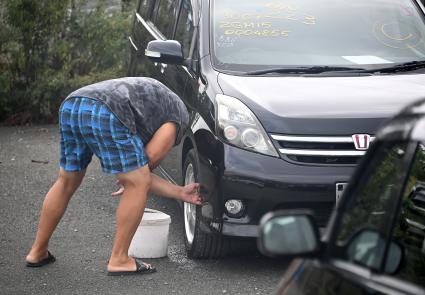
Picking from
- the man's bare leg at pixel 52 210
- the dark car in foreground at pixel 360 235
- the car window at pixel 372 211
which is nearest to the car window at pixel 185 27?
the man's bare leg at pixel 52 210

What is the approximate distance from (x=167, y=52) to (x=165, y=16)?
1.53 metres

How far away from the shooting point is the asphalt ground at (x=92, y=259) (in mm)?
6730

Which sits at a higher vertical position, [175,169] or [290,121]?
[290,121]

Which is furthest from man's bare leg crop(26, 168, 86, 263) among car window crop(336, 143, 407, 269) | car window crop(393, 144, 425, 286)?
car window crop(336, 143, 407, 269)

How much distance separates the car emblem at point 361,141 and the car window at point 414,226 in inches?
59.0

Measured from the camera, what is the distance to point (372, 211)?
355 cm

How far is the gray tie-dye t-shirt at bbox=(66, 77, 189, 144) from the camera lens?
673cm

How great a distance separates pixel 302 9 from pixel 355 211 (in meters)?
4.80

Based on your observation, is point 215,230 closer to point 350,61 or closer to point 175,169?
point 175,169

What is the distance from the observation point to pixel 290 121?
21.9ft

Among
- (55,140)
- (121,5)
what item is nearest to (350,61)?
(55,140)

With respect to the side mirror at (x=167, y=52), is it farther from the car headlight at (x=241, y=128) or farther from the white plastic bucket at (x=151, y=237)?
the white plastic bucket at (x=151, y=237)

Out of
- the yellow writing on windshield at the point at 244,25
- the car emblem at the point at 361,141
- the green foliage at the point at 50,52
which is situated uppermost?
the car emblem at the point at 361,141

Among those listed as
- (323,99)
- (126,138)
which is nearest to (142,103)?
(126,138)
